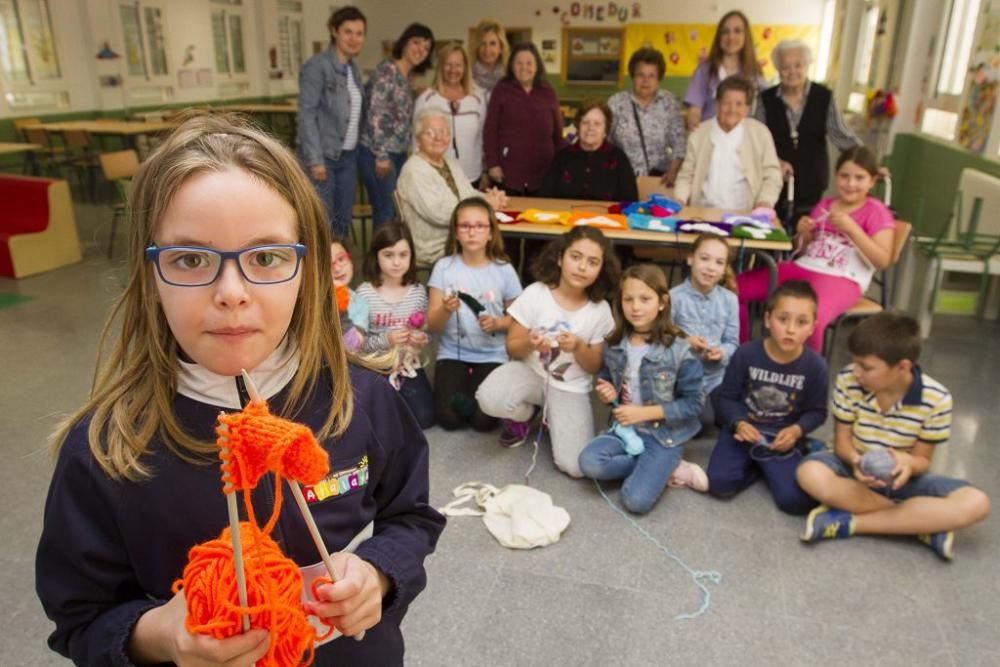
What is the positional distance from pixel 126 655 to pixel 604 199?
12.1 feet

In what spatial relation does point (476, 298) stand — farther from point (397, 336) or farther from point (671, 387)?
point (671, 387)

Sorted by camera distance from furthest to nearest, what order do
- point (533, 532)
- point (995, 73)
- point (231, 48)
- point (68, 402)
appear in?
1. point (231, 48)
2. point (995, 73)
3. point (68, 402)
4. point (533, 532)

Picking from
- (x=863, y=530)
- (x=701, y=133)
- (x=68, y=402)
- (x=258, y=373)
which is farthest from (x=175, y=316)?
(x=701, y=133)

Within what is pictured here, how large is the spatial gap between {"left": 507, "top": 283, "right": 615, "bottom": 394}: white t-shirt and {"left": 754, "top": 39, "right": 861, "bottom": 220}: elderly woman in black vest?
1.90m

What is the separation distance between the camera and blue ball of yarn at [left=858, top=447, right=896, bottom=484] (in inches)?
89.0

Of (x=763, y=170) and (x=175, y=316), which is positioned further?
(x=763, y=170)

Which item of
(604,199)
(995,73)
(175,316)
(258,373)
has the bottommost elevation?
(604,199)

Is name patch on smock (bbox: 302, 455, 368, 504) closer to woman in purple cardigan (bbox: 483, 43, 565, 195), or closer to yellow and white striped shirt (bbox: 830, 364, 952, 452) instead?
yellow and white striped shirt (bbox: 830, 364, 952, 452)

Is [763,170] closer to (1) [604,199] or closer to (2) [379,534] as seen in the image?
(1) [604,199]

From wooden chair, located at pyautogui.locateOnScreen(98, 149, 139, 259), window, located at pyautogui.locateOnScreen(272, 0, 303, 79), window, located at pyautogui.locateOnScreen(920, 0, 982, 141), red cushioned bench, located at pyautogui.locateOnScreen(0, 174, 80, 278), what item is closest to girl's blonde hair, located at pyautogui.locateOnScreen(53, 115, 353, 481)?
red cushioned bench, located at pyautogui.locateOnScreen(0, 174, 80, 278)

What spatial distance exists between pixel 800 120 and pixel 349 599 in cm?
414

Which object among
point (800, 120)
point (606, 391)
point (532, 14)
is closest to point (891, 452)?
point (606, 391)

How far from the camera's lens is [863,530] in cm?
234

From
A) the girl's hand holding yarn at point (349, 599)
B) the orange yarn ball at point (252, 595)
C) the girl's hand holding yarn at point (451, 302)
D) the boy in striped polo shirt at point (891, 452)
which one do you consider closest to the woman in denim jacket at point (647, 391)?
the boy in striped polo shirt at point (891, 452)
